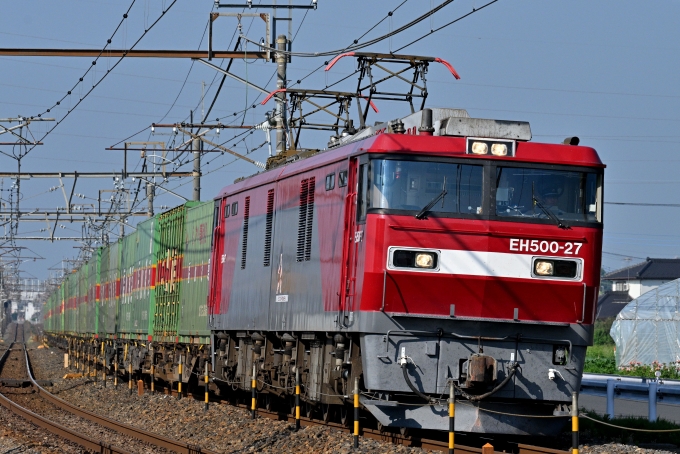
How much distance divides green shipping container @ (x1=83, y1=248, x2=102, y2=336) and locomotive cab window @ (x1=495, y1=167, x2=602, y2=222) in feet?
99.8

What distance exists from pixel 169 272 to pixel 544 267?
1531 centimetres

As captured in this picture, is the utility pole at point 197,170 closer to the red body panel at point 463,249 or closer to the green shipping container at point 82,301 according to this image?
the green shipping container at point 82,301

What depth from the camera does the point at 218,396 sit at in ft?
74.0

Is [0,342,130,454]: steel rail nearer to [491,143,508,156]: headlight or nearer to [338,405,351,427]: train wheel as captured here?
[338,405,351,427]: train wheel

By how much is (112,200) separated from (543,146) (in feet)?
130

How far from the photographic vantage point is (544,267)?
12.0 meters

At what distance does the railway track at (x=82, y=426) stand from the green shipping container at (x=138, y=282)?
3.02 m

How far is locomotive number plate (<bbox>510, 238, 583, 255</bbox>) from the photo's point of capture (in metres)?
12.0

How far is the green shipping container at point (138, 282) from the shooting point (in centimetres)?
2836

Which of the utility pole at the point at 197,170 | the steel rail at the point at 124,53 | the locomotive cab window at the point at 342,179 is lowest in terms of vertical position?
the locomotive cab window at the point at 342,179

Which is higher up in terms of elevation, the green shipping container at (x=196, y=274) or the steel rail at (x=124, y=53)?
the steel rail at (x=124, y=53)

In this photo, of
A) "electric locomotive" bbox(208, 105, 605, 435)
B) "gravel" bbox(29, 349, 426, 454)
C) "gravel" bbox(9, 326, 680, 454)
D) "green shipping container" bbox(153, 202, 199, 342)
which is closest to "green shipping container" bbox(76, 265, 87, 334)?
"gravel" bbox(29, 349, 426, 454)

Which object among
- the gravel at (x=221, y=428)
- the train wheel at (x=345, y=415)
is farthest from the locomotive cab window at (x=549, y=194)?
the train wheel at (x=345, y=415)

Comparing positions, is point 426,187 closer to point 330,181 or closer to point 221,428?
point 330,181
